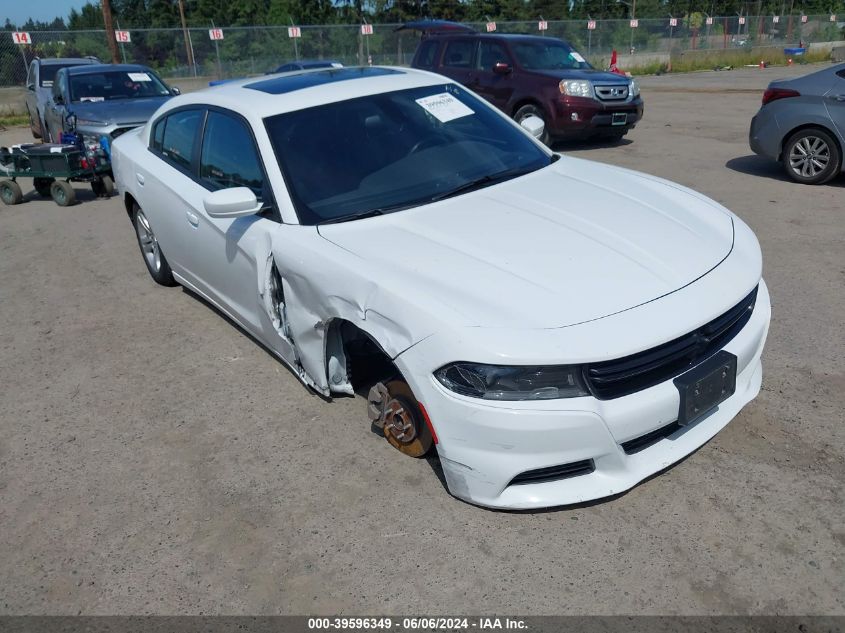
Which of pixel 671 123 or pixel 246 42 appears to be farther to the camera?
pixel 246 42

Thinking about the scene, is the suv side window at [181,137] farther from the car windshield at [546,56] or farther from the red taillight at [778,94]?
the car windshield at [546,56]

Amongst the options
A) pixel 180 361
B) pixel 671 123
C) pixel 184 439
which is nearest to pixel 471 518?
pixel 184 439

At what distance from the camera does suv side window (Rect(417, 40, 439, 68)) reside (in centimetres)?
1238

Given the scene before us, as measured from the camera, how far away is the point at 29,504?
3178mm

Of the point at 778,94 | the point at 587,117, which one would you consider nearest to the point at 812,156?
the point at 778,94

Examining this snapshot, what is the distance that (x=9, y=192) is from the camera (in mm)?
9398

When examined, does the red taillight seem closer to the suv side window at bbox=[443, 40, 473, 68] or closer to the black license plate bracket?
the suv side window at bbox=[443, 40, 473, 68]

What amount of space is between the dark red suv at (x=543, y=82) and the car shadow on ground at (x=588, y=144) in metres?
0.21

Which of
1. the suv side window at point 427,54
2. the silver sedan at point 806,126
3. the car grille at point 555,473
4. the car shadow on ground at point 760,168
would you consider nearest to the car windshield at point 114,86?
the suv side window at point 427,54

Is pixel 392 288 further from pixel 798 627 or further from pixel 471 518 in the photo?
pixel 798 627

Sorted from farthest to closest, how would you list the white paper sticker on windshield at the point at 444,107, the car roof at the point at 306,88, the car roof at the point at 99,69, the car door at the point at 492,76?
1. the car door at the point at 492,76
2. the car roof at the point at 99,69
3. the white paper sticker on windshield at the point at 444,107
4. the car roof at the point at 306,88

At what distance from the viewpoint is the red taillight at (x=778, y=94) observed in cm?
784

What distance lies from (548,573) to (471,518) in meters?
0.42

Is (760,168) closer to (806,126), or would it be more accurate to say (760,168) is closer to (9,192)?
(806,126)
